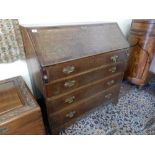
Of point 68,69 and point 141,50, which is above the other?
point 68,69

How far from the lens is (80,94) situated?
1299mm

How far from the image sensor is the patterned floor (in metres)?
1.49

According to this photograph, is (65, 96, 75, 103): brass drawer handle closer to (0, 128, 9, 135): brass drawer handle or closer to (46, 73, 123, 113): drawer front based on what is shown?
(46, 73, 123, 113): drawer front

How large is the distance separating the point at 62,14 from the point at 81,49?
0.49 metres

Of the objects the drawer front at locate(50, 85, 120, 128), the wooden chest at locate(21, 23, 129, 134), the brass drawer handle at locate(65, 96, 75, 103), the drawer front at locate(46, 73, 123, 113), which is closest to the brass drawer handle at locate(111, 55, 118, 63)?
the wooden chest at locate(21, 23, 129, 134)

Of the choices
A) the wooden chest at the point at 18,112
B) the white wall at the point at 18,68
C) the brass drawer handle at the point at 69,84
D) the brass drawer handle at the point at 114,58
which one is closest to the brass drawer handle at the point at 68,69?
the brass drawer handle at the point at 69,84

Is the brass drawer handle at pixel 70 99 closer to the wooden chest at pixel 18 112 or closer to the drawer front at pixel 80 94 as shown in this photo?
the drawer front at pixel 80 94

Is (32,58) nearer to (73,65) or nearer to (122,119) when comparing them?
(73,65)

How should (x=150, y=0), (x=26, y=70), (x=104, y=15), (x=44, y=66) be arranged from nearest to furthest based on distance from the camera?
(x=44, y=66) < (x=150, y=0) < (x=26, y=70) < (x=104, y=15)

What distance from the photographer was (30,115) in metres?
0.92

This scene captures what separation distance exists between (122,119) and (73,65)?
1.06 m

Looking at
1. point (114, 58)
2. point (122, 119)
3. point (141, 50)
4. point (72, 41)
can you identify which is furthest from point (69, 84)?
point (141, 50)

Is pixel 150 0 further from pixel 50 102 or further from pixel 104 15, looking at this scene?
pixel 50 102
